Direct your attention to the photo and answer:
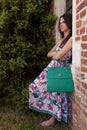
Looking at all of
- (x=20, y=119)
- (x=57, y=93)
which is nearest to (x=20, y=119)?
(x=20, y=119)

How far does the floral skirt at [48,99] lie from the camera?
489 cm

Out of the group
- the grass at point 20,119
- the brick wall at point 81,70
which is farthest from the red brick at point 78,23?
the grass at point 20,119

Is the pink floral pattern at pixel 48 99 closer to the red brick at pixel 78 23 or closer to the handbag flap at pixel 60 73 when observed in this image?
the handbag flap at pixel 60 73

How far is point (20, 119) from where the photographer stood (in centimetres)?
556

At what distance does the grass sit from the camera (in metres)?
5.12

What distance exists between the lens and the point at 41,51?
5.88 m

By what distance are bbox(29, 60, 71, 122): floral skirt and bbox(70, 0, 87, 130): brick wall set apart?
1.78 ft

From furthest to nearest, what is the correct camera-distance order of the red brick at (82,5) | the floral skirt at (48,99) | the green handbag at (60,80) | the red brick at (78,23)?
the floral skirt at (48,99) → the green handbag at (60,80) → the red brick at (78,23) → the red brick at (82,5)

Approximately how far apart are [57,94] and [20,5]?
1.77 metres

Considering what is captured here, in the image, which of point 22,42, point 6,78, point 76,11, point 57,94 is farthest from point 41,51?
point 76,11

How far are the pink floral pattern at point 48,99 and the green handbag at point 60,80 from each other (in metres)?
0.41

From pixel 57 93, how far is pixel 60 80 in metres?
0.63

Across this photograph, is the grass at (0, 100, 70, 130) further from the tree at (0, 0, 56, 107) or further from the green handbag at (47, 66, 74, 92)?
the green handbag at (47, 66, 74, 92)

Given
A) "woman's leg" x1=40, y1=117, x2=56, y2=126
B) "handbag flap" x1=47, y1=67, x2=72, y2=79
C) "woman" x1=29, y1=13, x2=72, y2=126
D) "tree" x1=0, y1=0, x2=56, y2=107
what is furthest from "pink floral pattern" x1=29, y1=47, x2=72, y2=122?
"tree" x1=0, y1=0, x2=56, y2=107
